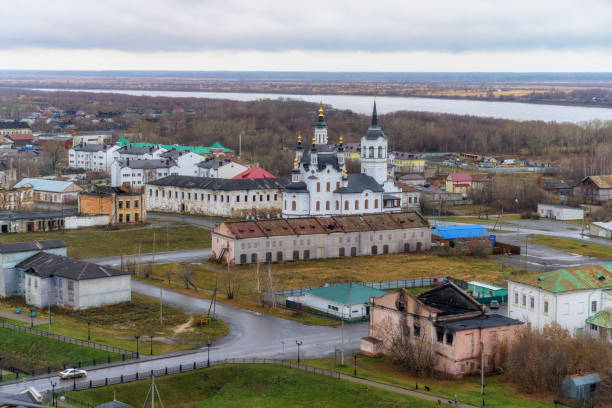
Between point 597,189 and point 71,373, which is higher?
point 597,189

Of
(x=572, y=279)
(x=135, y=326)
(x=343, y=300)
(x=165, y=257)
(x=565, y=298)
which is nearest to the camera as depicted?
(x=565, y=298)

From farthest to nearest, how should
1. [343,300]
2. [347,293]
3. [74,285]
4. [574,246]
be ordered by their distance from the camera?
[574,246] < [347,293] < [74,285] < [343,300]

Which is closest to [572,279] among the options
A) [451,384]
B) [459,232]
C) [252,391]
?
[451,384]

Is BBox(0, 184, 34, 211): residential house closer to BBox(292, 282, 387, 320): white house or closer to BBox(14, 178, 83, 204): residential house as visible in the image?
BBox(14, 178, 83, 204): residential house

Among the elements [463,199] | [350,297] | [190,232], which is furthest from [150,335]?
[463,199]

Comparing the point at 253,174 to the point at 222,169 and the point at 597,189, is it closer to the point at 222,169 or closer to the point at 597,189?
the point at 222,169

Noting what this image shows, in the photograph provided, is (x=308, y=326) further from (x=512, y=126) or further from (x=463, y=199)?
(x=512, y=126)
